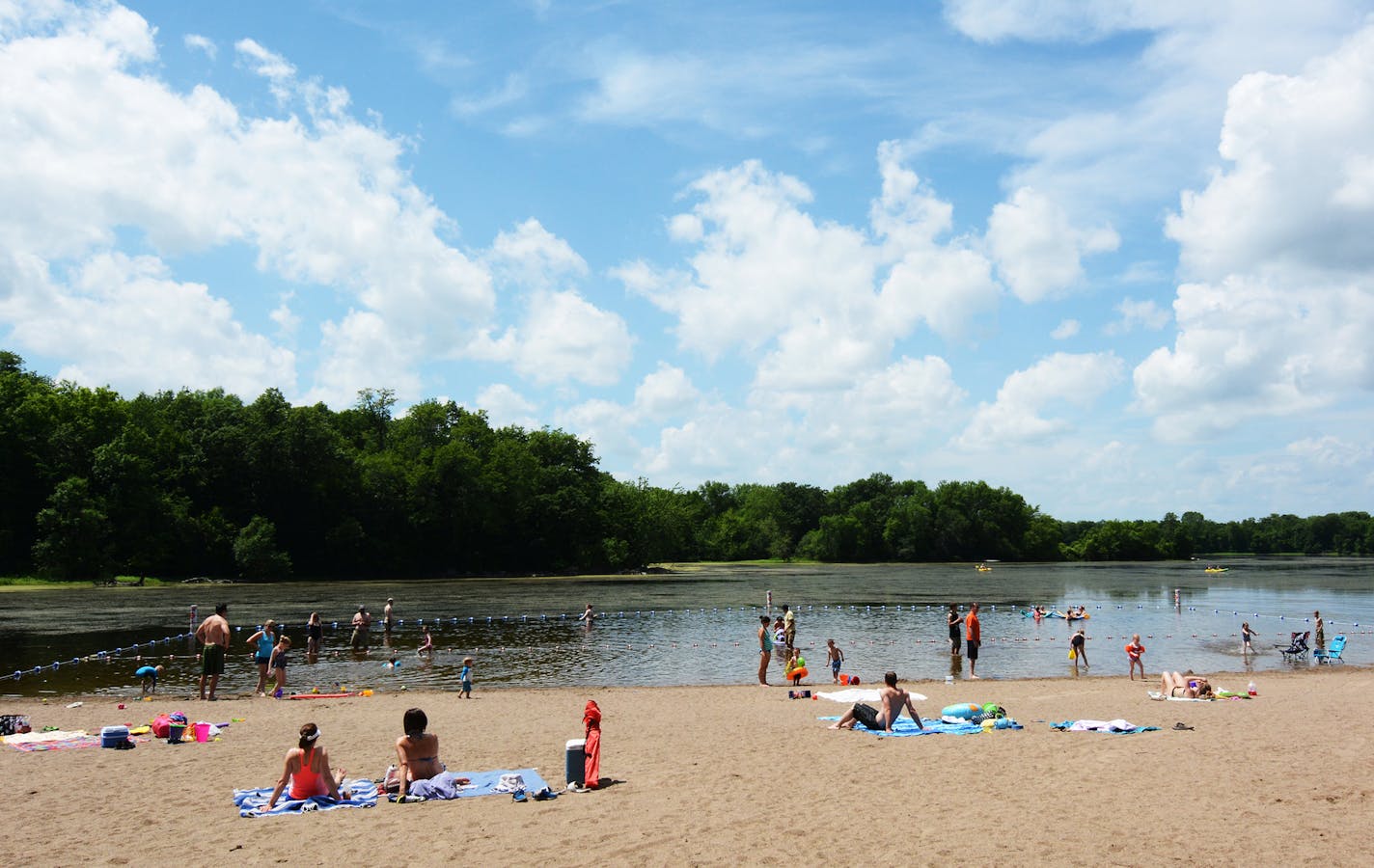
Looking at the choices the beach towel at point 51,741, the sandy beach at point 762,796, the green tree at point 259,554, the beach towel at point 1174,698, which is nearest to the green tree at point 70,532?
the green tree at point 259,554

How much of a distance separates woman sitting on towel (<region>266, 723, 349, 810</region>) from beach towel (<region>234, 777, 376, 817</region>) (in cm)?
8

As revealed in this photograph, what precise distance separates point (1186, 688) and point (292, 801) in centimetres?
1896

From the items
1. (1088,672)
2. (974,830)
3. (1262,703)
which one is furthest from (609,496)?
(974,830)

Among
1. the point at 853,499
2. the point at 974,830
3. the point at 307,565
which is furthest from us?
the point at 853,499

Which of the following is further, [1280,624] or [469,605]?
[469,605]

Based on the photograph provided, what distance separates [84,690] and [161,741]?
32.4 ft

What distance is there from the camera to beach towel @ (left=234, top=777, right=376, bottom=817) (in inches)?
426

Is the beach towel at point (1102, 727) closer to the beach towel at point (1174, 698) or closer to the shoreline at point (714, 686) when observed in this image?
the beach towel at point (1174, 698)

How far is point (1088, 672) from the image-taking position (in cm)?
A: 2777

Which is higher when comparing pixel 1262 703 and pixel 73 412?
pixel 73 412

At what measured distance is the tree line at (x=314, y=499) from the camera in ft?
242

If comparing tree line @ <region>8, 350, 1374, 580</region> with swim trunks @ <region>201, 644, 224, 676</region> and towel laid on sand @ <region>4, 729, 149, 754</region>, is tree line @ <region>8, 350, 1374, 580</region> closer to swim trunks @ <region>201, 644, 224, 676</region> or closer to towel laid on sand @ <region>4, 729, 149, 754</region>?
swim trunks @ <region>201, 644, 224, 676</region>

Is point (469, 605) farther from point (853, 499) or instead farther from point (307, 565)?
point (853, 499)

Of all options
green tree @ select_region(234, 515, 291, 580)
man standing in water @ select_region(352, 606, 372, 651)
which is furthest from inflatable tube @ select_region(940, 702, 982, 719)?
green tree @ select_region(234, 515, 291, 580)
